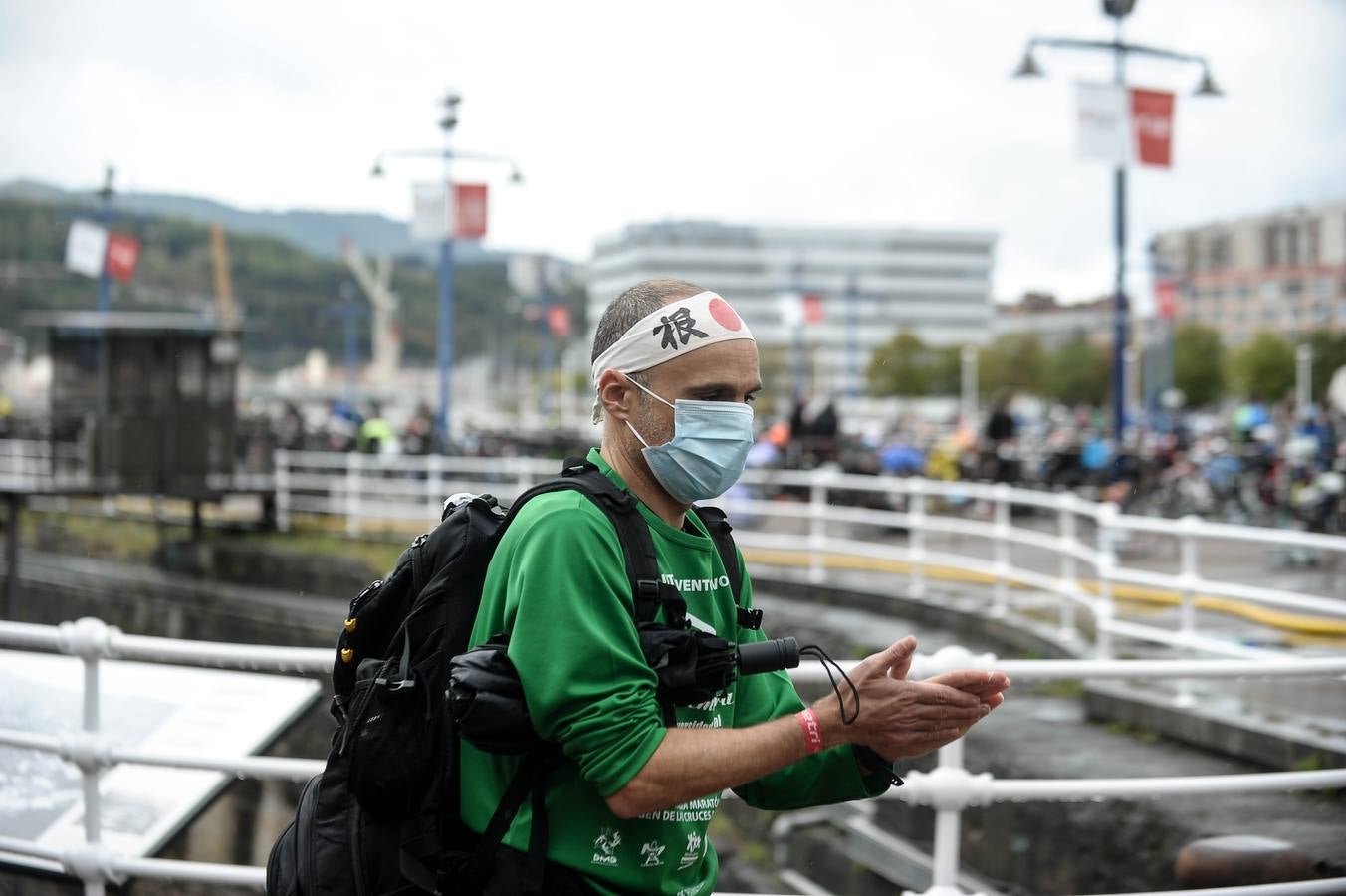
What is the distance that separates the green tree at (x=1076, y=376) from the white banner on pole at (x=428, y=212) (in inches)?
3704

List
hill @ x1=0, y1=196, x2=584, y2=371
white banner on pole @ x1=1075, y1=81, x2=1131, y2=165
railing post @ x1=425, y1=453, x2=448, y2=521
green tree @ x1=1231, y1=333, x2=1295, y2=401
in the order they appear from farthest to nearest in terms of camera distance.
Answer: hill @ x1=0, y1=196, x2=584, y2=371
green tree @ x1=1231, y1=333, x2=1295, y2=401
railing post @ x1=425, y1=453, x2=448, y2=521
white banner on pole @ x1=1075, y1=81, x2=1131, y2=165

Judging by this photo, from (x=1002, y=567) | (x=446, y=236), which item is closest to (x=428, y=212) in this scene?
(x=446, y=236)

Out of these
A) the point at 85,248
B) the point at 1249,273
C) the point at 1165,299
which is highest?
the point at 1249,273

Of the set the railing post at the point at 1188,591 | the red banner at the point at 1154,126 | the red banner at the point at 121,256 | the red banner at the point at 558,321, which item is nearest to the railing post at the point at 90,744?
the railing post at the point at 1188,591

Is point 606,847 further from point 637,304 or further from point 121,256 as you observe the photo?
point 121,256

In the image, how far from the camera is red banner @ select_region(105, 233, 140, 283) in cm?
3055

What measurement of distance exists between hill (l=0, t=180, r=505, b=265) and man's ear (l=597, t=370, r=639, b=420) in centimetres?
2369

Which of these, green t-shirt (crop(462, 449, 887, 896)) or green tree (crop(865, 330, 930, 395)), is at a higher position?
green tree (crop(865, 330, 930, 395))

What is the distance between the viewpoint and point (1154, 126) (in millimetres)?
15508

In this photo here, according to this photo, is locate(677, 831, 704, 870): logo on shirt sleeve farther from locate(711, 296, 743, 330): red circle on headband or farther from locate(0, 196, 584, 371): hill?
locate(0, 196, 584, 371): hill

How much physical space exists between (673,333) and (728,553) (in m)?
0.41

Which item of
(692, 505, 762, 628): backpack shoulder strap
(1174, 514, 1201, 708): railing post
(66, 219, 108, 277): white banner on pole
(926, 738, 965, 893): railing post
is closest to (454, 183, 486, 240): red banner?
(66, 219, 108, 277): white banner on pole

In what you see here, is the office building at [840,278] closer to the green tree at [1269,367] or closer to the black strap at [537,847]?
the green tree at [1269,367]

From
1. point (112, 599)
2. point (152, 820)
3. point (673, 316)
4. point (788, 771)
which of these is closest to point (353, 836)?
point (788, 771)
